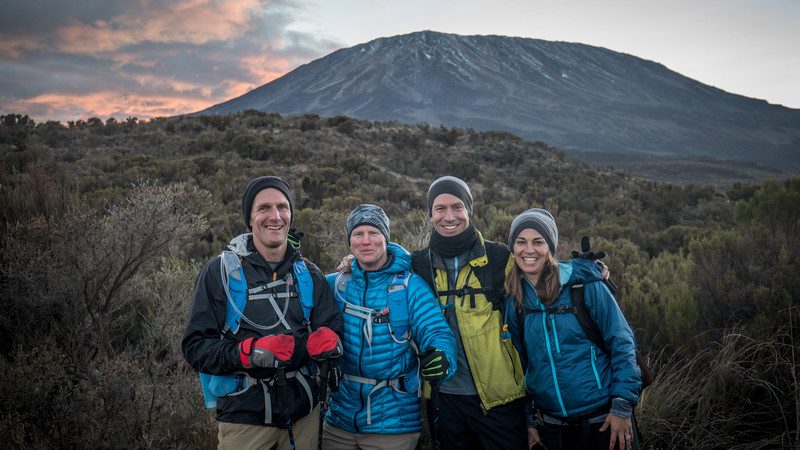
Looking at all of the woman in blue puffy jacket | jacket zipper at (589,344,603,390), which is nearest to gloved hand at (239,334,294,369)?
the woman in blue puffy jacket

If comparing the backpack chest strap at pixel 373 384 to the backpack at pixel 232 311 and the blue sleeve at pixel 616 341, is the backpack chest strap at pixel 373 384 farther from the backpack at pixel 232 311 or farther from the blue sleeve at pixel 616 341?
the blue sleeve at pixel 616 341

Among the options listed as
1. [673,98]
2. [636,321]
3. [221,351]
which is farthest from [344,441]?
[673,98]

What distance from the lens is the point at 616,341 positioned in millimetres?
2363

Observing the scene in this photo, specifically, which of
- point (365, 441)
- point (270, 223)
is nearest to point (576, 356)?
point (365, 441)

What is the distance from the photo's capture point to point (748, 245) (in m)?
5.06

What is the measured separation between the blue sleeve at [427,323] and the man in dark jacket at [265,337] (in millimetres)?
439

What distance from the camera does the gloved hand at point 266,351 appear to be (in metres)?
2.06

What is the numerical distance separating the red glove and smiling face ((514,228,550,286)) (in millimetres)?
1194

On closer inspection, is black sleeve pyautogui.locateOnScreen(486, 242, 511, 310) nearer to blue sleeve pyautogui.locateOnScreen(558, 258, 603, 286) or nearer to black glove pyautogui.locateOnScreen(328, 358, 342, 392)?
blue sleeve pyautogui.locateOnScreen(558, 258, 603, 286)

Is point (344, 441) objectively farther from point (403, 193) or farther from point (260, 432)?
point (403, 193)

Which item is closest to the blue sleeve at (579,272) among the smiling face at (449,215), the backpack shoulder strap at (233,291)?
the smiling face at (449,215)

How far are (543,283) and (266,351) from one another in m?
1.60

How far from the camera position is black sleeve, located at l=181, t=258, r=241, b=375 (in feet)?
6.89

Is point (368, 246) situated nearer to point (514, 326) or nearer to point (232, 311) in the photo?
point (232, 311)
